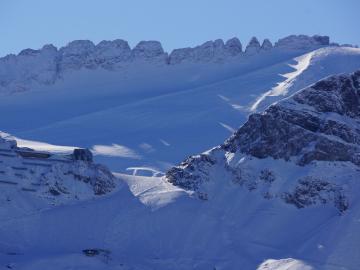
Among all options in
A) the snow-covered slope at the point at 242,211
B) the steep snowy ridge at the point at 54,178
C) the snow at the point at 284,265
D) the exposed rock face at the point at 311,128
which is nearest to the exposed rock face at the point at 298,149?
the exposed rock face at the point at 311,128

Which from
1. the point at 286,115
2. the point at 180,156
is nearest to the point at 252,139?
the point at 286,115

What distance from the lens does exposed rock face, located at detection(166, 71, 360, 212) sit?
422 feet

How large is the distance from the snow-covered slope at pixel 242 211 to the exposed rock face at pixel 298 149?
136 mm

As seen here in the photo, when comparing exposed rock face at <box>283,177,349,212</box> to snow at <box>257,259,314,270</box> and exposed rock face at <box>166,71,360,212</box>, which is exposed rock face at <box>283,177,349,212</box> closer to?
exposed rock face at <box>166,71,360,212</box>

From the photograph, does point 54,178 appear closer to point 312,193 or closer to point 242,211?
point 242,211

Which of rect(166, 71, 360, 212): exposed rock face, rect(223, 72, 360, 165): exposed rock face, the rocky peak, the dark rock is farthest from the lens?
the dark rock

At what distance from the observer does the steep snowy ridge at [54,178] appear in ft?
441

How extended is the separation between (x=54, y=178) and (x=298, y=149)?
109ft

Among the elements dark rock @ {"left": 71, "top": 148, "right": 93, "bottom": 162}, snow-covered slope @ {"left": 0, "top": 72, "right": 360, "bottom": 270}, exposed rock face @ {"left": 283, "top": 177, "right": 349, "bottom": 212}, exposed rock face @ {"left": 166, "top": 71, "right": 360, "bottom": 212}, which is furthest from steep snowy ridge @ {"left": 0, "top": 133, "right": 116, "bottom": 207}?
exposed rock face @ {"left": 283, "top": 177, "right": 349, "bottom": 212}

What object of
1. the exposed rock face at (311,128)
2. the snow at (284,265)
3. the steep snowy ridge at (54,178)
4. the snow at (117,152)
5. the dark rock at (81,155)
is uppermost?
the exposed rock face at (311,128)

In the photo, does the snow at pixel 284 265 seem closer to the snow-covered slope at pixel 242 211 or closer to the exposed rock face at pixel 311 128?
the snow-covered slope at pixel 242 211

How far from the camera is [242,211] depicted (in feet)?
426

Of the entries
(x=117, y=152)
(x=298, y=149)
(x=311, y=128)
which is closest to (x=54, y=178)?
(x=298, y=149)

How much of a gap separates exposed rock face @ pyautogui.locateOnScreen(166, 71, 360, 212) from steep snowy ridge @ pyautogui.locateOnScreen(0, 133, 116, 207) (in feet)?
37.3
